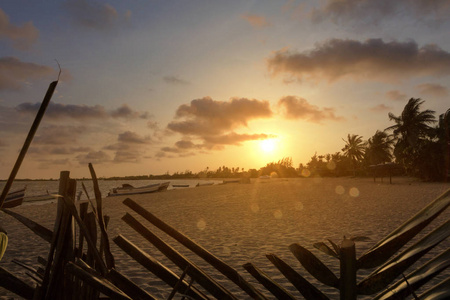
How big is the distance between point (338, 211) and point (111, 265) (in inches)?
662

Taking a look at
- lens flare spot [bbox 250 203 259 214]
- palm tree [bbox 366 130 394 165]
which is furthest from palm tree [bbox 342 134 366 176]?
lens flare spot [bbox 250 203 259 214]

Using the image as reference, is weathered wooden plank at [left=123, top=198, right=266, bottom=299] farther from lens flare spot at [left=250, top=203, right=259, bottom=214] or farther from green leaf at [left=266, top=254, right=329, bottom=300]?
lens flare spot at [left=250, top=203, right=259, bottom=214]

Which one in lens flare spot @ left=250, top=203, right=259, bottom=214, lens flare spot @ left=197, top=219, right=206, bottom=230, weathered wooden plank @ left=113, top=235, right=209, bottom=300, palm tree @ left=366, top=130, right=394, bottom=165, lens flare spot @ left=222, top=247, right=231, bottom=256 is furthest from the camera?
palm tree @ left=366, top=130, right=394, bottom=165

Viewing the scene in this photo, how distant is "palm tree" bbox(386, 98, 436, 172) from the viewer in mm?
45406

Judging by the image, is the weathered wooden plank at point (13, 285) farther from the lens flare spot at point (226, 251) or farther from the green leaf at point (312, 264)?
the lens flare spot at point (226, 251)

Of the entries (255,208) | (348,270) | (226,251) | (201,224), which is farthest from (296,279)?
(255,208)

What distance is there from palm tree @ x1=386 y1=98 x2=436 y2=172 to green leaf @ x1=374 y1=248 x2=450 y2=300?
5045 centimetres

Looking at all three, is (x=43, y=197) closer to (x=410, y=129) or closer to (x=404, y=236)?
(x=404, y=236)

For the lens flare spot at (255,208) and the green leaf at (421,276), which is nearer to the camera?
the green leaf at (421,276)

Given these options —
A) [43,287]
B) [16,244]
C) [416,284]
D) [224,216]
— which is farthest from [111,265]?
[224,216]

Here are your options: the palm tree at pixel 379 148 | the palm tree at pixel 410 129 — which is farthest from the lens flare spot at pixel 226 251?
the palm tree at pixel 379 148

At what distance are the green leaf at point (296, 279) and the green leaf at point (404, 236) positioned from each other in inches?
8.8

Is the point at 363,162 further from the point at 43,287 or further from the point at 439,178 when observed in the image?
the point at 43,287

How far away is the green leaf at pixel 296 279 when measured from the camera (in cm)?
106
